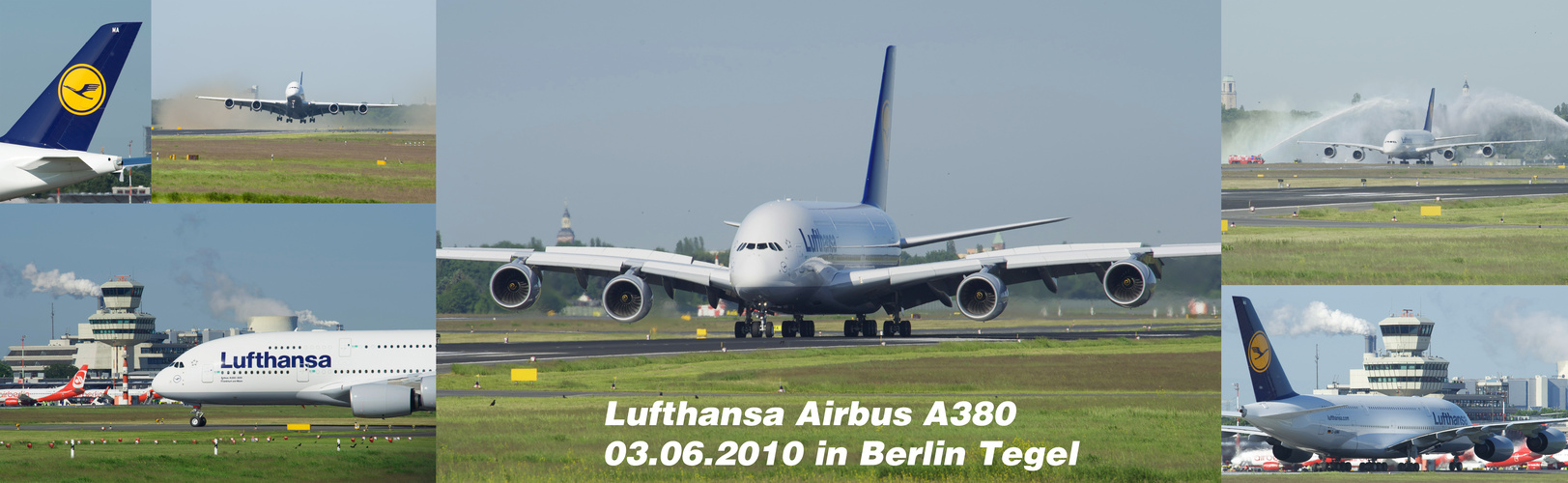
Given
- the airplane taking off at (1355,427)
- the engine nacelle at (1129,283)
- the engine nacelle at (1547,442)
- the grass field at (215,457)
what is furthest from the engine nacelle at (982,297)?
the grass field at (215,457)

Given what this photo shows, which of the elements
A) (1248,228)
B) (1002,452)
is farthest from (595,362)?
(1248,228)

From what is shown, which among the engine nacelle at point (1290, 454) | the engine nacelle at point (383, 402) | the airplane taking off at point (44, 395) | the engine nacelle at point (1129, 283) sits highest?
the engine nacelle at point (1129, 283)

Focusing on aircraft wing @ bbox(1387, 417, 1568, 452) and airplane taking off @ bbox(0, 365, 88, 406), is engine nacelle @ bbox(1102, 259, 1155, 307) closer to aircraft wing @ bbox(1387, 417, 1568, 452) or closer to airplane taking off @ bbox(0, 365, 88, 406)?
aircraft wing @ bbox(1387, 417, 1568, 452)

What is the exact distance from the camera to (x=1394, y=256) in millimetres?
45156

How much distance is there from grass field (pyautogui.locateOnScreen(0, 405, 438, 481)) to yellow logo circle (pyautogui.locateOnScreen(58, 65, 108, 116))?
1315 centimetres

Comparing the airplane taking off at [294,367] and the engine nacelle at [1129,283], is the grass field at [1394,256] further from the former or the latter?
the airplane taking off at [294,367]

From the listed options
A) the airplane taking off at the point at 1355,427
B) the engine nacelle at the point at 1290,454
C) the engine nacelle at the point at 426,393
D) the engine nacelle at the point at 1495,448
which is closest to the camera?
the airplane taking off at the point at 1355,427

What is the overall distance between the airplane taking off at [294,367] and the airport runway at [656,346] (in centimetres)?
362

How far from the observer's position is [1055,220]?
4969 cm

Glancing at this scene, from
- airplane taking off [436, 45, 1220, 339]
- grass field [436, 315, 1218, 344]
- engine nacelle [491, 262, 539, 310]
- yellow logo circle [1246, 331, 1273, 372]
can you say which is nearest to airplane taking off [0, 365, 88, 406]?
grass field [436, 315, 1218, 344]

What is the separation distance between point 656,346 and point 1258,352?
21962mm

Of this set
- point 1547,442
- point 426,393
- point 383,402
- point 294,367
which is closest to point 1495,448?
point 1547,442

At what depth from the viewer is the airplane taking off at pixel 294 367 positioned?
6091cm

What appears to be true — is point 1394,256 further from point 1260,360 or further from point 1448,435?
point 1448,435
